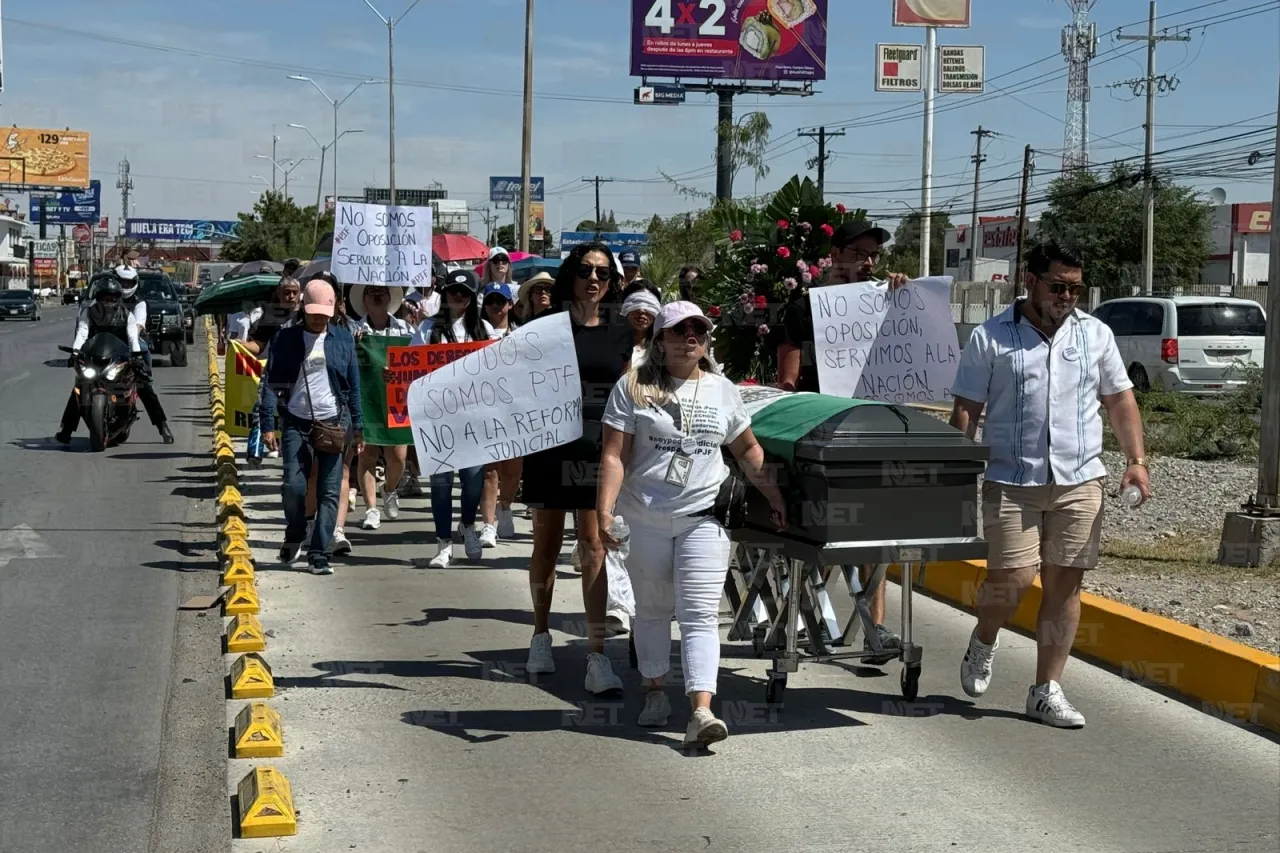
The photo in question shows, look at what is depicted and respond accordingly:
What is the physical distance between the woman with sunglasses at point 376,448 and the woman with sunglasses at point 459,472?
1.17m

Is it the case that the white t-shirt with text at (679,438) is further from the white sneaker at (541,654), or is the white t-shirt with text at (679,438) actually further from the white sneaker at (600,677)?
the white sneaker at (541,654)

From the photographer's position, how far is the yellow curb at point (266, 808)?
17.1 feet

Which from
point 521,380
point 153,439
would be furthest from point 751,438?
point 153,439

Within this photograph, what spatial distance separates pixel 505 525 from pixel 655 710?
545 centimetres

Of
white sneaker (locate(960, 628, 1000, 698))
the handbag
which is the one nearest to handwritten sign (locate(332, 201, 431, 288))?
the handbag

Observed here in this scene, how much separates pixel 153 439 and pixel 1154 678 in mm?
14074

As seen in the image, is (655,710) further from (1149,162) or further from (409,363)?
(1149,162)

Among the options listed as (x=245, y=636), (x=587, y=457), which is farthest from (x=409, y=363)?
(x=587, y=457)

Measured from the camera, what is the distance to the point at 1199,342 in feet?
79.6

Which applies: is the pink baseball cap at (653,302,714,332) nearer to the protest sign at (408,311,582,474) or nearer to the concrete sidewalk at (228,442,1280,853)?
the protest sign at (408,311,582,474)

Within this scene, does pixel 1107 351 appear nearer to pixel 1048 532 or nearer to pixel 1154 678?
pixel 1048 532

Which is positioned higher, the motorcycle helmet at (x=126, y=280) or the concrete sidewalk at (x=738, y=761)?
the motorcycle helmet at (x=126, y=280)

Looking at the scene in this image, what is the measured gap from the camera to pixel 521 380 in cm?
720

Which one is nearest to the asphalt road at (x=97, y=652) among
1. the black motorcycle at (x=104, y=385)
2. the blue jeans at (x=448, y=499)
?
the black motorcycle at (x=104, y=385)
